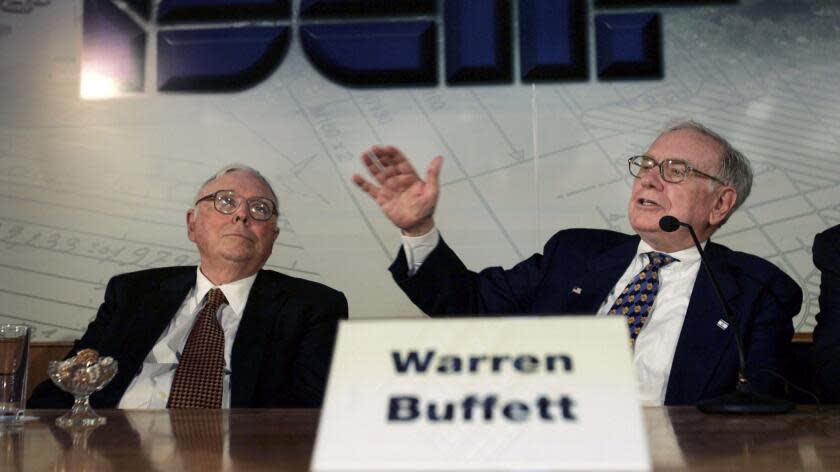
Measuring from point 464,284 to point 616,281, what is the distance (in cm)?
40

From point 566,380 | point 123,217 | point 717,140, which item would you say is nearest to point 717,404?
point 566,380

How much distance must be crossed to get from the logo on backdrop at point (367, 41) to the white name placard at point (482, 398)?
250 cm

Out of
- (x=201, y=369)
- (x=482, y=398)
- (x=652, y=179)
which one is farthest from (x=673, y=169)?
(x=482, y=398)

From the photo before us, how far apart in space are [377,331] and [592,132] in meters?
2.46

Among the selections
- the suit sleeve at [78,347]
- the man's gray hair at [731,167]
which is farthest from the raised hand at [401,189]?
the suit sleeve at [78,347]

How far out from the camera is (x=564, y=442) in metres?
0.66

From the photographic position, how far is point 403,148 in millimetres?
3119

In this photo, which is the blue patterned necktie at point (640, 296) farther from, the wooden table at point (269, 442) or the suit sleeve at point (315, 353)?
the suit sleeve at point (315, 353)

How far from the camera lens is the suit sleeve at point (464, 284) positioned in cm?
208

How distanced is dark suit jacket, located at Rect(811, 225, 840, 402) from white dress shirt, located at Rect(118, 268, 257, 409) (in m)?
1.41

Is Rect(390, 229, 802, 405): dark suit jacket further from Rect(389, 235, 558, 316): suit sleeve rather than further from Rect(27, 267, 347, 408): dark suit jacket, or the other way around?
Rect(27, 267, 347, 408): dark suit jacket

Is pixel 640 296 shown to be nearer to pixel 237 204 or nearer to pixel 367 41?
pixel 237 204

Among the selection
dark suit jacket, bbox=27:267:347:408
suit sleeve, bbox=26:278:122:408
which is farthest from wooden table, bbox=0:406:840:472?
suit sleeve, bbox=26:278:122:408

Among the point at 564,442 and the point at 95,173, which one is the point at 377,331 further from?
the point at 95,173
